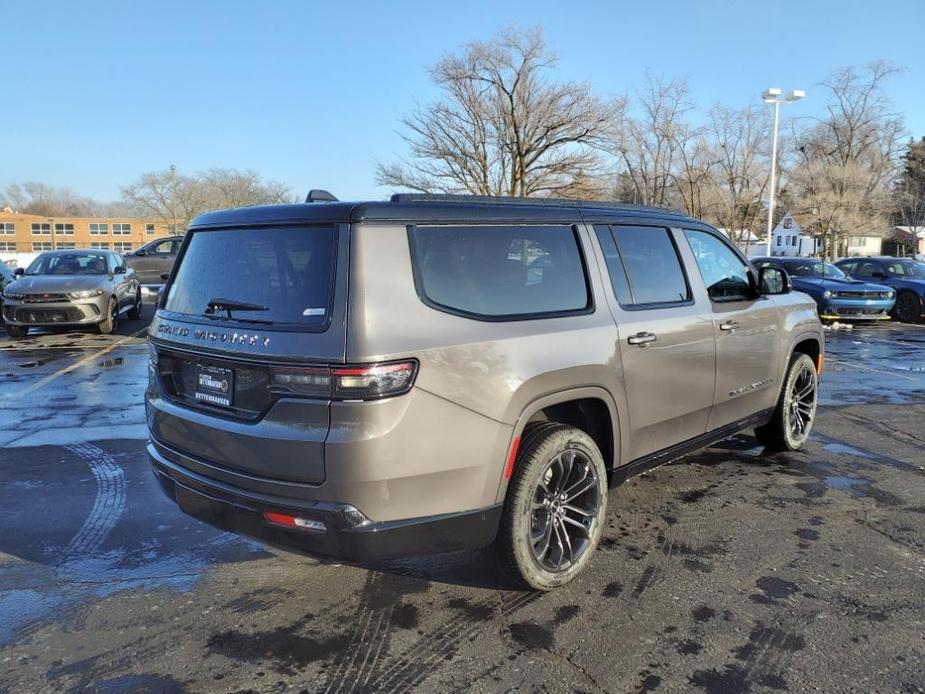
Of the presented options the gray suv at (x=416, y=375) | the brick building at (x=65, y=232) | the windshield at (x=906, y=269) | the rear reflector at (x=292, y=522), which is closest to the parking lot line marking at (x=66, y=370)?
the gray suv at (x=416, y=375)

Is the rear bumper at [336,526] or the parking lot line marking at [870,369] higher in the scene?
the rear bumper at [336,526]

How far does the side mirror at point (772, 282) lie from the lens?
4832 millimetres

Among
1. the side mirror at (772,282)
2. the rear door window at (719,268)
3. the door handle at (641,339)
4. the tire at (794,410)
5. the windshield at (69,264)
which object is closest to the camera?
the door handle at (641,339)

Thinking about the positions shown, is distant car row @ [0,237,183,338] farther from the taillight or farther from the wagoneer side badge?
the taillight

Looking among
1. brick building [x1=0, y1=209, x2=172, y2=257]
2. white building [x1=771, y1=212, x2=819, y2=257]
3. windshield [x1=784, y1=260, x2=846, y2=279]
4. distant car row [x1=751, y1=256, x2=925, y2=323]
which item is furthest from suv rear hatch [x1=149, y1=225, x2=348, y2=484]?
brick building [x1=0, y1=209, x2=172, y2=257]

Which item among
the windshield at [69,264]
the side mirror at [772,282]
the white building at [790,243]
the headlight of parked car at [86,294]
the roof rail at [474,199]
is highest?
the white building at [790,243]

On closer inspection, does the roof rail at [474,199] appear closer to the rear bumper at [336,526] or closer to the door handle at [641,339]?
the door handle at [641,339]

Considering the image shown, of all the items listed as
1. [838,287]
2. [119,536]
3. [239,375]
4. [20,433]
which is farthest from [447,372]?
[838,287]

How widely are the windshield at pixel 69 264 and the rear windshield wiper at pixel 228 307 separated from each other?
11641mm

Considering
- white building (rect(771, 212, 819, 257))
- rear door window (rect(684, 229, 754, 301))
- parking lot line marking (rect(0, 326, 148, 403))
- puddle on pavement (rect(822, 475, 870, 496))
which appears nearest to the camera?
rear door window (rect(684, 229, 754, 301))

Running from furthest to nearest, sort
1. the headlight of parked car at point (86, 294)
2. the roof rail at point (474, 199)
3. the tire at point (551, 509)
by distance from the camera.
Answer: the headlight of parked car at point (86, 294), the tire at point (551, 509), the roof rail at point (474, 199)

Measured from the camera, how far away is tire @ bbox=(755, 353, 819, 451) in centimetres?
521

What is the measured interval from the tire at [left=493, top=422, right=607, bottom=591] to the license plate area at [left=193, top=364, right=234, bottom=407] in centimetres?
131

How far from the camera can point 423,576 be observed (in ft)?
11.3
